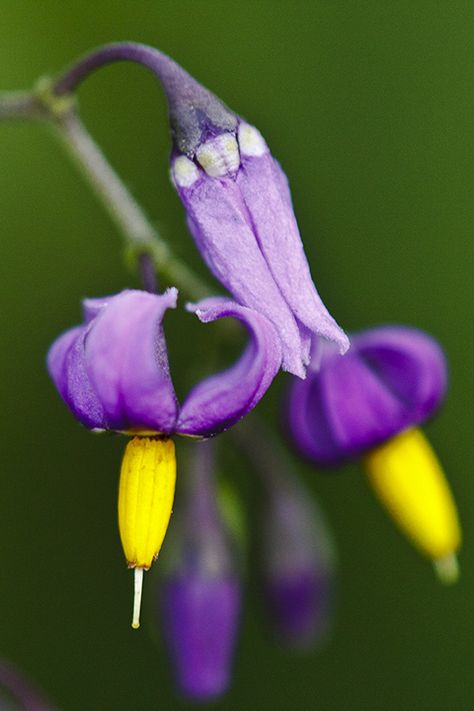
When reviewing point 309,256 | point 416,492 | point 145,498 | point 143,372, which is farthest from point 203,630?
point 309,256

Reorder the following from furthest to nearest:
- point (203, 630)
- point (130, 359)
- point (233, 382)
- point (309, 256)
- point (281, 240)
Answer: point (309, 256), point (203, 630), point (281, 240), point (233, 382), point (130, 359)

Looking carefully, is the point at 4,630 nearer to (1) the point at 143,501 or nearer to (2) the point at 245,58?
(2) the point at 245,58

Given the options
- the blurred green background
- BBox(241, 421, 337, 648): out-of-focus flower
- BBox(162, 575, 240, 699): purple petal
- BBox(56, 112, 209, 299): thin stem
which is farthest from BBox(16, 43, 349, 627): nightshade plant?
the blurred green background

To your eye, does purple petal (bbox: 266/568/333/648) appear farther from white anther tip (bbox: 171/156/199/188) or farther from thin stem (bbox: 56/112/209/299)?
white anther tip (bbox: 171/156/199/188)

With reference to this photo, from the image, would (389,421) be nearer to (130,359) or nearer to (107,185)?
(107,185)

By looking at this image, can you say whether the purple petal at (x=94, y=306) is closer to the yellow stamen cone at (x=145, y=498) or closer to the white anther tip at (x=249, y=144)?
the yellow stamen cone at (x=145, y=498)

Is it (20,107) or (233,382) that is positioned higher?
(20,107)

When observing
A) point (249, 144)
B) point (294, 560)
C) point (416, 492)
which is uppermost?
point (249, 144)
